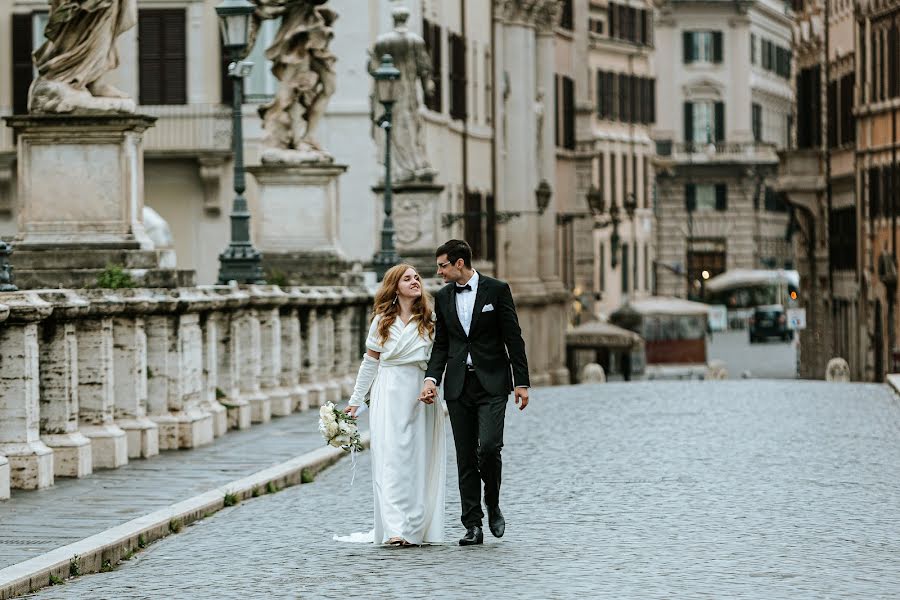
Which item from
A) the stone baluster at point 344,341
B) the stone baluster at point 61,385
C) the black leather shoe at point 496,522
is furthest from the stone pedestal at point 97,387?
the stone baluster at point 344,341

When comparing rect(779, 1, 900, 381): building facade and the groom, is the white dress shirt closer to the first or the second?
the groom

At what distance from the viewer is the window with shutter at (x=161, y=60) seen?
48375mm

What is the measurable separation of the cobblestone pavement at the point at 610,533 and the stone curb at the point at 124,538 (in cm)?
11

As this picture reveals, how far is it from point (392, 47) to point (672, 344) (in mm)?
37065

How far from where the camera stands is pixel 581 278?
84750 millimetres

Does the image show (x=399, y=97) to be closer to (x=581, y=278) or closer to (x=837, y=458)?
(x=837, y=458)

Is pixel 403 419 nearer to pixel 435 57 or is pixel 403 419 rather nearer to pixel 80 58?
pixel 80 58

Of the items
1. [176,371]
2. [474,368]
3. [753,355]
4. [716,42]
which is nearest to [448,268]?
[474,368]

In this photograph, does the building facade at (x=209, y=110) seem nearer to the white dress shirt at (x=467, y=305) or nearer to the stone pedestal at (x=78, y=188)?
the stone pedestal at (x=78, y=188)

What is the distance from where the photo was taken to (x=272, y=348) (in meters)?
27.6

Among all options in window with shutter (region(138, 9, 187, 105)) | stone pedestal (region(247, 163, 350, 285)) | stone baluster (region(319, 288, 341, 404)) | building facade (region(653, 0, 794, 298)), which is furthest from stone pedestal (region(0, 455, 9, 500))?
building facade (region(653, 0, 794, 298))

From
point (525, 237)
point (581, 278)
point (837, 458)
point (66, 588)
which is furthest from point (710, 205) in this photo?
point (66, 588)

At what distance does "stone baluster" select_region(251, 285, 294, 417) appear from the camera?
2742cm

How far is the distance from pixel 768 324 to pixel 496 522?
8902 centimetres
